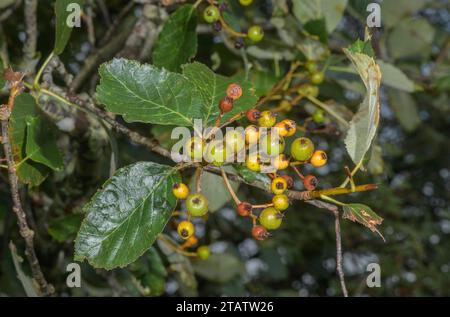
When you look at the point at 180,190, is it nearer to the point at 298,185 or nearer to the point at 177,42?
the point at 177,42

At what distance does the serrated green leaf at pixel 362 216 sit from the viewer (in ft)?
3.77

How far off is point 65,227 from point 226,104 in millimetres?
972

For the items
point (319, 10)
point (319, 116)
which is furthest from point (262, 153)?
point (319, 10)

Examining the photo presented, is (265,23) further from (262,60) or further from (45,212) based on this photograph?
(45,212)

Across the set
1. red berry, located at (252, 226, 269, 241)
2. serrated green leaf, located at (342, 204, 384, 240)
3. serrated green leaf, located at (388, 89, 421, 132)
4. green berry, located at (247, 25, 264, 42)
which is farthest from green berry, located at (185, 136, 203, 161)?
serrated green leaf, located at (388, 89, 421, 132)

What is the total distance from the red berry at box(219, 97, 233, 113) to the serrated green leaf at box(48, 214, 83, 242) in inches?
36.2

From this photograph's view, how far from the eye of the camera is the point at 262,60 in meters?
2.22

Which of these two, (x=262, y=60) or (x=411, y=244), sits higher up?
(x=262, y=60)

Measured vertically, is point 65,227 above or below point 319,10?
below

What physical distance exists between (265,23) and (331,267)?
2061 mm

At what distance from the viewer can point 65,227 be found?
6.40 ft

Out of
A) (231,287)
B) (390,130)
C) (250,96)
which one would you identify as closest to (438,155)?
(390,130)

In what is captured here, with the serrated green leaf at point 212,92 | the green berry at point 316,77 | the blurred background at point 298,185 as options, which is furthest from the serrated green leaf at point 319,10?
the serrated green leaf at point 212,92

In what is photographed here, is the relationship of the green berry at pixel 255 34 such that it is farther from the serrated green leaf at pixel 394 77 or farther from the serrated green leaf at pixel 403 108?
the serrated green leaf at pixel 403 108
